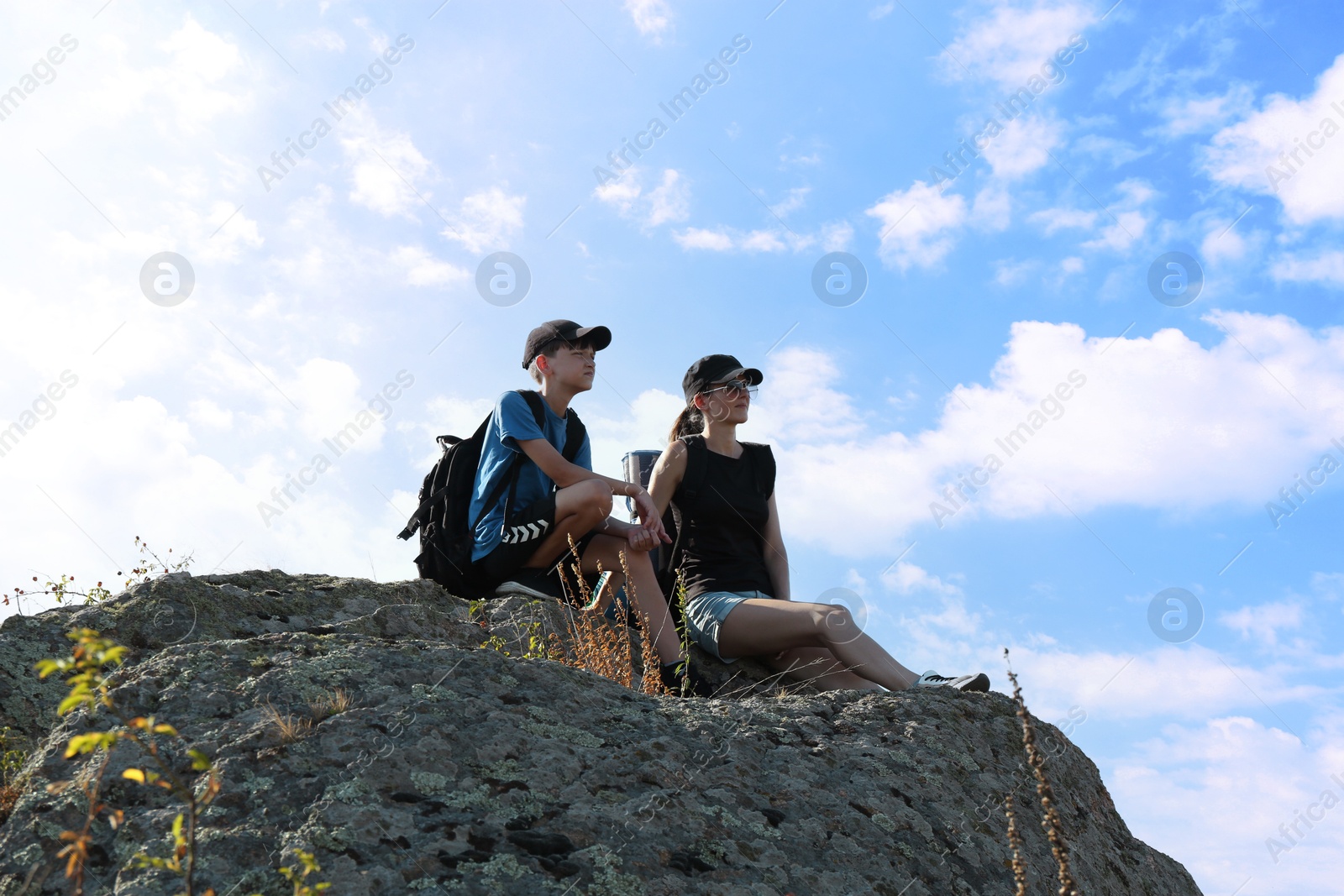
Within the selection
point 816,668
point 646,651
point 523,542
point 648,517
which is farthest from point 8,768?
point 816,668

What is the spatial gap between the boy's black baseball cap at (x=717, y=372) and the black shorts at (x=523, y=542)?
49.8 inches

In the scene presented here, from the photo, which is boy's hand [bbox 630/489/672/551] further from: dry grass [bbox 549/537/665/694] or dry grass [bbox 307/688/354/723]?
dry grass [bbox 307/688/354/723]

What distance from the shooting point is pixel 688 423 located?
22.7ft

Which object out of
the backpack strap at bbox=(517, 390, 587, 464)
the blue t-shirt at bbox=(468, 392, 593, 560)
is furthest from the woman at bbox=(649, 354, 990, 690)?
the blue t-shirt at bbox=(468, 392, 593, 560)

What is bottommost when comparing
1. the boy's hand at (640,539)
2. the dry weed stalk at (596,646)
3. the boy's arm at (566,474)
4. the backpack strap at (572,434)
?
the dry weed stalk at (596,646)

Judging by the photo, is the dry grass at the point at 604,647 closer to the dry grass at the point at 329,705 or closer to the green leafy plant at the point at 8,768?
the dry grass at the point at 329,705

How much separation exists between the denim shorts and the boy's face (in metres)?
1.64

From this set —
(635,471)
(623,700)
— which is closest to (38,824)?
(623,700)

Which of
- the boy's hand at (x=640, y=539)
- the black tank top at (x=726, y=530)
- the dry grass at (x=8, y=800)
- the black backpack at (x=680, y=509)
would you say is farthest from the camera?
the black backpack at (x=680, y=509)

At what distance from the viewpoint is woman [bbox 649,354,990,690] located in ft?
17.6

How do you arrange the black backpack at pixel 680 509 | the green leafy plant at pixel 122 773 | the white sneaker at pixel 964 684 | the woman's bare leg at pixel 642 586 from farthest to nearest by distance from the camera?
the black backpack at pixel 680 509 < the woman's bare leg at pixel 642 586 < the white sneaker at pixel 964 684 < the green leafy plant at pixel 122 773

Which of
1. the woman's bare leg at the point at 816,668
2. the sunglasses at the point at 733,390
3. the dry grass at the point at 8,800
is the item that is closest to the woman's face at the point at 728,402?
the sunglasses at the point at 733,390

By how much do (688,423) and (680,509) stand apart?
0.78 meters

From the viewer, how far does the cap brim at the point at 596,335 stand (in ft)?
21.1
